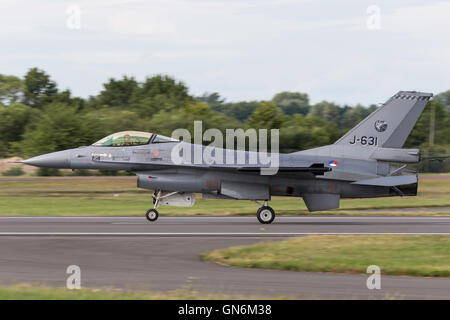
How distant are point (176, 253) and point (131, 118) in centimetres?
4790

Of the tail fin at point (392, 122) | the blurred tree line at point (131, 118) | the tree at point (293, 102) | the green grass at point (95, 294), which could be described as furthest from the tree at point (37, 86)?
the green grass at point (95, 294)

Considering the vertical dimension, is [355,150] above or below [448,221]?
above

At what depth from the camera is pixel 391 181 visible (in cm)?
2180

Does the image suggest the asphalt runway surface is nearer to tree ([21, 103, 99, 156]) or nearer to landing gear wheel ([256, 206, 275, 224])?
landing gear wheel ([256, 206, 275, 224])

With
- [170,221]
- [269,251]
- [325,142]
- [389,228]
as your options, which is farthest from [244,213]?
[325,142]

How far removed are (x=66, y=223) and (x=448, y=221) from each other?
1362cm

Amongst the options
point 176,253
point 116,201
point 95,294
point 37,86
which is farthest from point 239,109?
point 95,294

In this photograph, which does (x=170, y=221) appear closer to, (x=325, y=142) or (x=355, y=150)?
(x=355, y=150)

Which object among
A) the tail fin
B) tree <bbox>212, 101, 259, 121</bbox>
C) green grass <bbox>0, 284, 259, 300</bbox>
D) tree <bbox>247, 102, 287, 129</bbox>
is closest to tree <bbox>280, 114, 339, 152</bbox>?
tree <bbox>247, 102, 287, 129</bbox>

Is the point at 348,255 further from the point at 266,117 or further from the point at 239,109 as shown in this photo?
the point at 239,109

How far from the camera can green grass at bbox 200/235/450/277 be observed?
43.6ft

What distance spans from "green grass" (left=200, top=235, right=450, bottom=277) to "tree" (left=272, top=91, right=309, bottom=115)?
429 ft

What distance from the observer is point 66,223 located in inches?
850

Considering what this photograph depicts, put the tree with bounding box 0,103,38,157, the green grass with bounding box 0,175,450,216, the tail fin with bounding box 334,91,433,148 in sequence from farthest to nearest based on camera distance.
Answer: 1. the tree with bounding box 0,103,38,157
2. the green grass with bounding box 0,175,450,216
3. the tail fin with bounding box 334,91,433,148
